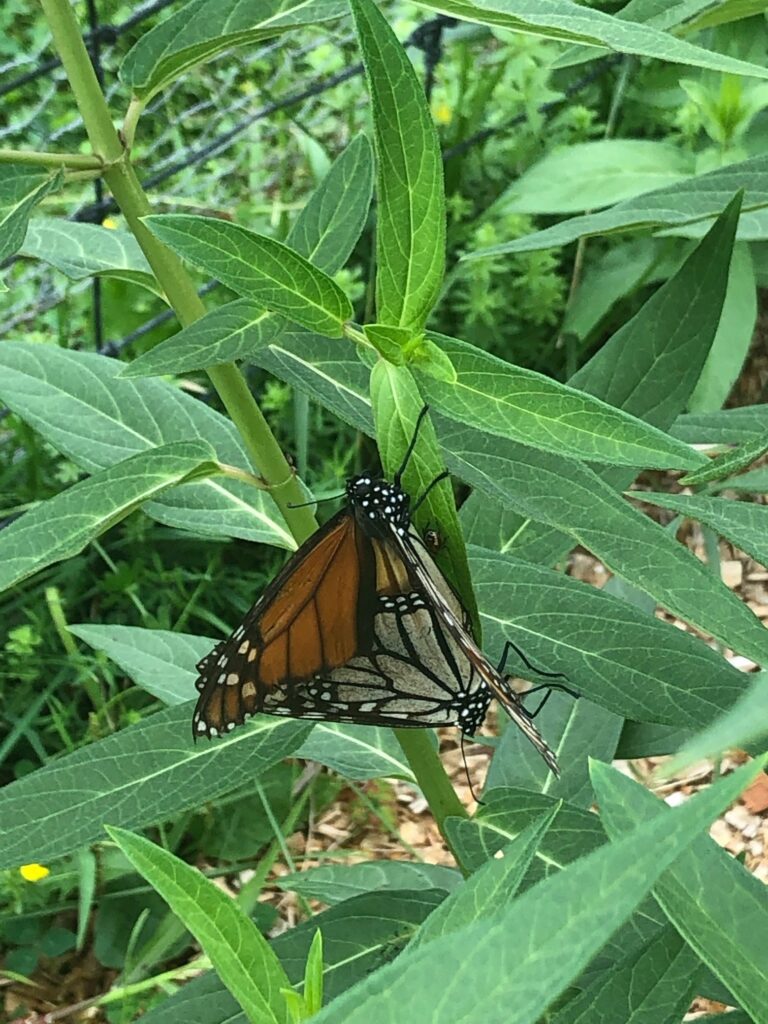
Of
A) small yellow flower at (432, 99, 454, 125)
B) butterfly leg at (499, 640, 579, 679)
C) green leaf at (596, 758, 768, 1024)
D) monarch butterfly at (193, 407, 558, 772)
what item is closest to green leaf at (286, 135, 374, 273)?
monarch butterfly at (193, 407, 558, 772)

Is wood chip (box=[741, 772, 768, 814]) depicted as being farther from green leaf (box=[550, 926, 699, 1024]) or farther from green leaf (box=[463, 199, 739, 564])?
green leaf (box=[550, 926, 699, 1024])

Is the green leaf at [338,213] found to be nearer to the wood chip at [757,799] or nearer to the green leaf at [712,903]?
the green leaf at [712,903]

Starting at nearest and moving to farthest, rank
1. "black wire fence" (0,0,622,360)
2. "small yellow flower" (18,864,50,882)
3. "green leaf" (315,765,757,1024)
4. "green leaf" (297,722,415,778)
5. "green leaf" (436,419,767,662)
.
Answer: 1. "green leaf" (315,765,757,1024)
2. "green leaf" (436,419,767,662)
3. "green leaf" (297,722,415,778)
4. "small yellow flower" (18,864,50,882)
5. "black wire fence" (0,0,622,360)

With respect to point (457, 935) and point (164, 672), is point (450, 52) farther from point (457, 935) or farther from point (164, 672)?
point (457, 935)

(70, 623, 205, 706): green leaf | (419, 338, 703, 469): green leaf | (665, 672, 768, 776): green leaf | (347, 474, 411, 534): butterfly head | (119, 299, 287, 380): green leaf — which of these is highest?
(119, 299, 287, 380): green leaf

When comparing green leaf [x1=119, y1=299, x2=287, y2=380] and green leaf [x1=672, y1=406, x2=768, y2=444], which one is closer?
green leaf [x1=119, y1=299, x2=287, y2=380]

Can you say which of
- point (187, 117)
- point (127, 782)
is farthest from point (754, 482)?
point (187, 117)

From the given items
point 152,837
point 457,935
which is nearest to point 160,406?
point 457,935
